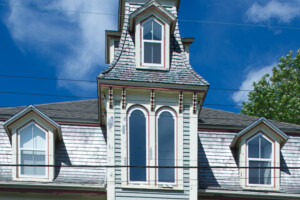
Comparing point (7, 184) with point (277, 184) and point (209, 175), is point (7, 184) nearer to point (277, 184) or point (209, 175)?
point (209, 175)

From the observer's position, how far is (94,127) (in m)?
18.5

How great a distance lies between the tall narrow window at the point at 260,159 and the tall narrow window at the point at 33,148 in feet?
21.2

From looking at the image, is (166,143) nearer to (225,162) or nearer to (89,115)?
(225,162)

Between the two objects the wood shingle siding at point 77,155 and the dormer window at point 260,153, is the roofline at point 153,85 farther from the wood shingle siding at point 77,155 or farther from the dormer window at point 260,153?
the wood shingle siding at point 77,155

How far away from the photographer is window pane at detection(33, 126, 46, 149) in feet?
57.2

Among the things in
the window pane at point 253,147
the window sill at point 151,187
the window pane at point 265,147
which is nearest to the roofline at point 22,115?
the window sill at point 151,187

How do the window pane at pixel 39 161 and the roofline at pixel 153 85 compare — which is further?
the window pane at pixel 39 161

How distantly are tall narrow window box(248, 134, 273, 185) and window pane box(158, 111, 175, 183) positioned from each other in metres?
2.72

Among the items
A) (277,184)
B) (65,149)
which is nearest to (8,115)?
(65,149)

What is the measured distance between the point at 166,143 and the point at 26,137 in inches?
170

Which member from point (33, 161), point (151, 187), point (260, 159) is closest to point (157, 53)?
point (151, 187)

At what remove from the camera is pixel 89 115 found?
63.9ft

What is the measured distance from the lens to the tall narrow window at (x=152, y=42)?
17.9 meters

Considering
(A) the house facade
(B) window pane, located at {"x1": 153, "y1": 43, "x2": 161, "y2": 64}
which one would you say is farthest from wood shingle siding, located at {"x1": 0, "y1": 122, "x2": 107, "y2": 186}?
(B) window pane, located at {"x1": 153, "y1": 43, "x2": 161, "y2": 64}
